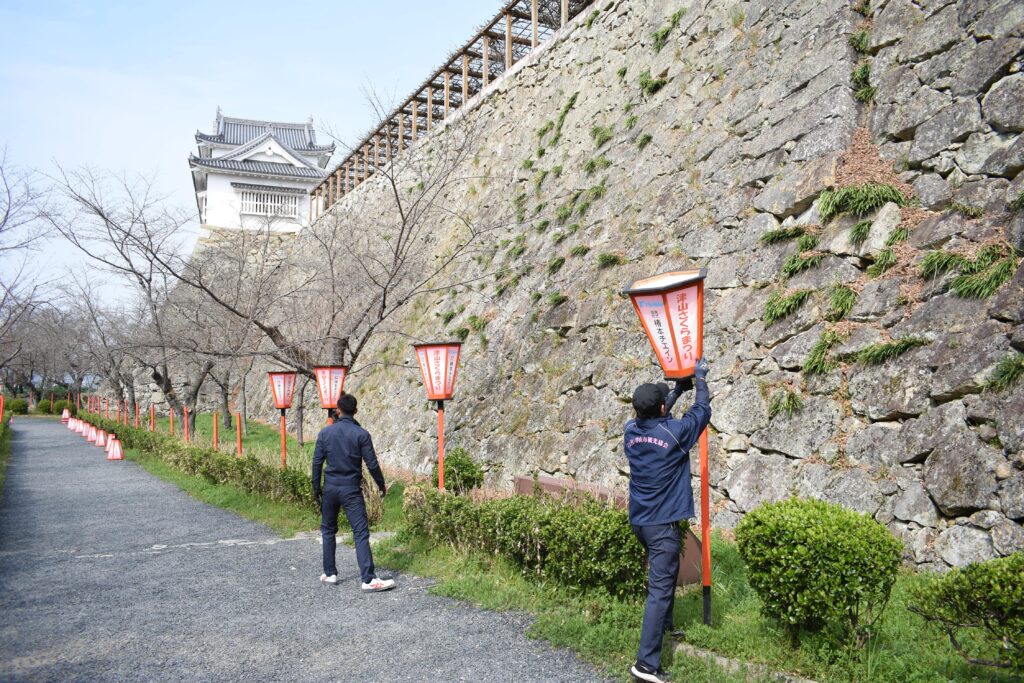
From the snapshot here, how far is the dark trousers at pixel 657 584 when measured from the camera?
432cm

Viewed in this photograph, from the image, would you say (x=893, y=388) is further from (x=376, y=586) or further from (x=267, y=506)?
(x=267, y=506)

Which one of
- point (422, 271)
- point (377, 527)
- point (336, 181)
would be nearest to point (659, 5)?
point (422, 271)

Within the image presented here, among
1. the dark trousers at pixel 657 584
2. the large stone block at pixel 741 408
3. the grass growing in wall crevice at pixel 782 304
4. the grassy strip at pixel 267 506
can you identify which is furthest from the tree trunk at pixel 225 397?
the dark trousers at pixel 657 584

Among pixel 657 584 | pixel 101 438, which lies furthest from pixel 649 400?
pixel 101 438

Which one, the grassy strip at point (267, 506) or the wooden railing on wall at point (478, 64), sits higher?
the wooden railing on wall at point (478, 64)

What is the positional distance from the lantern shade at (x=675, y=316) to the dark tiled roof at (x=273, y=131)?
4141 centimetres

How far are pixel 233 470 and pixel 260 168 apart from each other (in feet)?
88.1

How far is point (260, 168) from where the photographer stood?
3669cm

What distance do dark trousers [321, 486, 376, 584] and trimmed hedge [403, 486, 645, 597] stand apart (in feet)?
3.37

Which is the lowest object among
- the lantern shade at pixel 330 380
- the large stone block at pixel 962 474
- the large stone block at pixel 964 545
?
the large stone block at pixel 964 545

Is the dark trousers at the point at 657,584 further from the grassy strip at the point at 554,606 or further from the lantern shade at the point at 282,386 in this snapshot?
the lantern shade at the point at 282,386

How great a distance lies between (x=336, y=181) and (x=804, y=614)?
29539mm

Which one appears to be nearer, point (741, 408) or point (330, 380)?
point (741, 408)

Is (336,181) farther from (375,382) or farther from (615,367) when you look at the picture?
(615,367)
